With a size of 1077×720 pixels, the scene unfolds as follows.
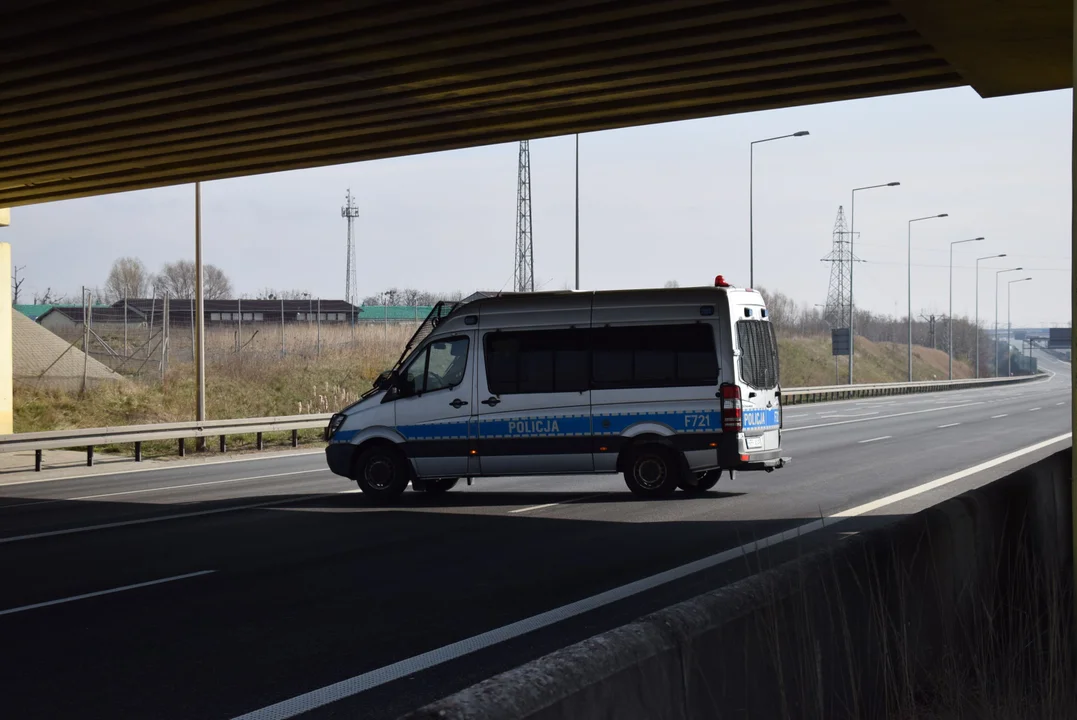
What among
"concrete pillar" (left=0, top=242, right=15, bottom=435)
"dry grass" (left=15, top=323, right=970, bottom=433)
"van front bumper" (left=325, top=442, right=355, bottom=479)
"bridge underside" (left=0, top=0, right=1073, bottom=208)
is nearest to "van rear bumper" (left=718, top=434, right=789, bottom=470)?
"bridge underside" (left=0, top=0, right=1073, bottom=208)

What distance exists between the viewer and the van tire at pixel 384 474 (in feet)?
50.2

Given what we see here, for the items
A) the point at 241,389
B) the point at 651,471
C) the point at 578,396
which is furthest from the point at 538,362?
the point at 241,389

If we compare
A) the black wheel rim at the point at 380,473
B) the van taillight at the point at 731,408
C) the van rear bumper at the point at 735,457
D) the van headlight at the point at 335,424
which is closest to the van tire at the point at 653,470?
the van rear bumper at the point at 735,457

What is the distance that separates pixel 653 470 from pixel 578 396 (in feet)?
4.22

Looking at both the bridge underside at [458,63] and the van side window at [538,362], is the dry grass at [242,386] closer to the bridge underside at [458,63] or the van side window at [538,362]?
the bridge underside at [458,63]

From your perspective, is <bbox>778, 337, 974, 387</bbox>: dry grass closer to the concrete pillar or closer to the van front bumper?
the concrete pillar

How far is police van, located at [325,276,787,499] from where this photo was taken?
14.7m

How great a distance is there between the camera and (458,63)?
578 inches

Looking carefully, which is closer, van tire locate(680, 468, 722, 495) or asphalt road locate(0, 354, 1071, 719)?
asphalt road locate(0, 354, 1071, 719)

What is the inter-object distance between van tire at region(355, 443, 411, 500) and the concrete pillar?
15.4 m

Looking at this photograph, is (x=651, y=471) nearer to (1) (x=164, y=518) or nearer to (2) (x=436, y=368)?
(2) (x=436, y=368)

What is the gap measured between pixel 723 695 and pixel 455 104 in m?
14.2

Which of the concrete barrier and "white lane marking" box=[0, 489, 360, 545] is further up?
the concrete barrier

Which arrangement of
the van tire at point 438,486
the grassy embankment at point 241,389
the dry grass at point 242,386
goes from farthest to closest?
the dry grass at point 242,386, the grassy embankment at point 241,389, the van tire at point 438,486
